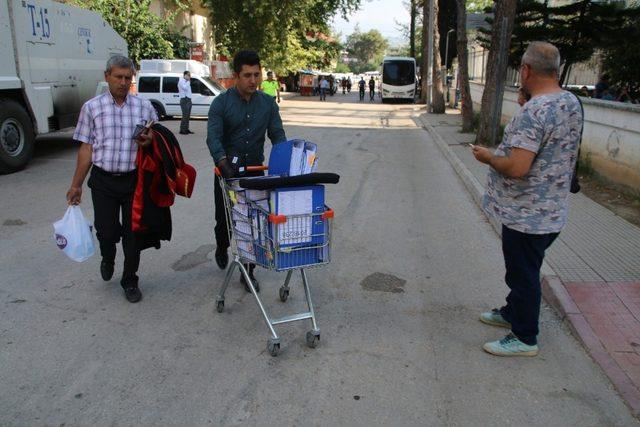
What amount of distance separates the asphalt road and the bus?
3191 centimetres

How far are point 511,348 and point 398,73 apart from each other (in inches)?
1389

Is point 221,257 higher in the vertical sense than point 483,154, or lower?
lower

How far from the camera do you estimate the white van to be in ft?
67.7

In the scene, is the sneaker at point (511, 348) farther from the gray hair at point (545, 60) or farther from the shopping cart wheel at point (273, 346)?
the gray hair at point (545, 60)

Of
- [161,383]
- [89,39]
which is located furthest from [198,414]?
[89,39]

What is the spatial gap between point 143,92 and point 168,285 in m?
17.9

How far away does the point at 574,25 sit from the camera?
15711mm

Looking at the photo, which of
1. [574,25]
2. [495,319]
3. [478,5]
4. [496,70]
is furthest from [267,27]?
[478,5]

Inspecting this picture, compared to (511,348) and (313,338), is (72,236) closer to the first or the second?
(313,338)

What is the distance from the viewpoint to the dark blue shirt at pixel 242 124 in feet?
14.5

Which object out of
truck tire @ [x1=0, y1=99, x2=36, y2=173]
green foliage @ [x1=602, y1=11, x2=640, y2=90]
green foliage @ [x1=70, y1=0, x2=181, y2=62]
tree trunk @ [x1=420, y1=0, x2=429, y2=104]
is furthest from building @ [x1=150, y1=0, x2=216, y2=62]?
green foliage @ [x1=602, y1=11, x2=640, y2=90]

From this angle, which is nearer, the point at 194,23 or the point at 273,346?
the point at 273,346

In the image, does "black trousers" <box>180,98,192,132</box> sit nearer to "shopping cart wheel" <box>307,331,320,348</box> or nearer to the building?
the building

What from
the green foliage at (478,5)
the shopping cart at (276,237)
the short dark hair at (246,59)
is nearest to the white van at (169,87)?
the short dark hair at (246,59)
